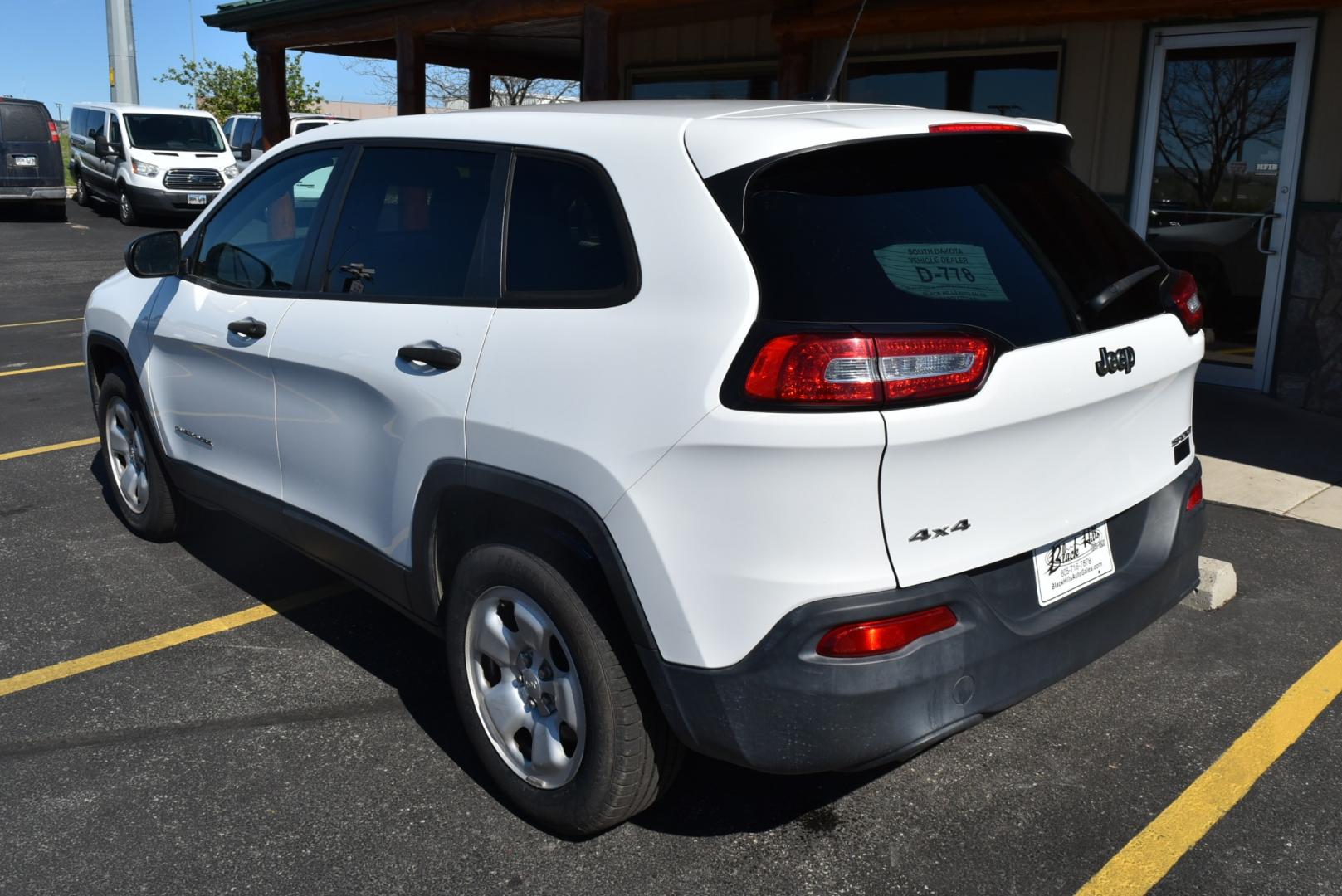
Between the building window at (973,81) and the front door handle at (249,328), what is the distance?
575cm

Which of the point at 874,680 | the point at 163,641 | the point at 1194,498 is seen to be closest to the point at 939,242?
the point at 874,680

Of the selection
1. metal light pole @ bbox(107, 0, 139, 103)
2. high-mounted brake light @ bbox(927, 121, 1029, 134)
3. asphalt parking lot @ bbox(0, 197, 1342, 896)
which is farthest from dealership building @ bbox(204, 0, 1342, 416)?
metal light pole @ bbox(107, 0, 139, 103)

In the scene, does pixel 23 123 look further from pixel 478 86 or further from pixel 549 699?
pixel 549 699

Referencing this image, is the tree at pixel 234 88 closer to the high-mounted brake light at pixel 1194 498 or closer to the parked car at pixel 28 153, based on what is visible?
the parked car at pixel 28 153

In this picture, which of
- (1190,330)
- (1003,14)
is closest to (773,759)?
(1190,330)

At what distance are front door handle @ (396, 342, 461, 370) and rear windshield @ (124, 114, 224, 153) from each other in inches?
810

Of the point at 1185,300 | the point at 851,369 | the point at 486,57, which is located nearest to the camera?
the point at 851,369

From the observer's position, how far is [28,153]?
21.6m

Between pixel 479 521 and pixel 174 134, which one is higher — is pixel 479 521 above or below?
below

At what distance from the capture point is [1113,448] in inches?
117

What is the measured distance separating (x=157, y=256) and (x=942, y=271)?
321cm

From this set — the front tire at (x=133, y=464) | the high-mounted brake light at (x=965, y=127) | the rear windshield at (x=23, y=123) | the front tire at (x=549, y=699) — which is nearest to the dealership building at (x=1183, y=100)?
the high-mounted brake light at (x=965, y=127)

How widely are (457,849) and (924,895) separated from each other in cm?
116

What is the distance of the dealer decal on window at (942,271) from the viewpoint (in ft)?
8.63
